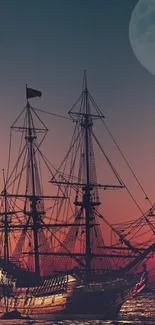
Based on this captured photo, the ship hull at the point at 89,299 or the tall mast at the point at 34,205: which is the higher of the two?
the tall mast at the point at 34,205

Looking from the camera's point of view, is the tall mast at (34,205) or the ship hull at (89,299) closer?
the ship hull at (89,299)

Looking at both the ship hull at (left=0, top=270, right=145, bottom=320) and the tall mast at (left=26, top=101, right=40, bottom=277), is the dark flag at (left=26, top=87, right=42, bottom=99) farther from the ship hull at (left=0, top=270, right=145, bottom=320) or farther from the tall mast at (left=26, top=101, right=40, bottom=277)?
the ship hull at (left=0, top=270, right=145, bottom=320)

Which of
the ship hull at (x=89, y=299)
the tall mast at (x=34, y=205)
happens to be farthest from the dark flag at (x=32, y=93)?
the ship hull at (x=89, y=299)

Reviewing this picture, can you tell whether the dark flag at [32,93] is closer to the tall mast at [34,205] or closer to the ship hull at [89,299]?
→ the tall mast at [34,205]

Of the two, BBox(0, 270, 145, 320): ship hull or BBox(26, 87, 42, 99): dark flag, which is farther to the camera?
BBox(26, 87, 42, 99): dark flag

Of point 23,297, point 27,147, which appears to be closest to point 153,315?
point 23,297

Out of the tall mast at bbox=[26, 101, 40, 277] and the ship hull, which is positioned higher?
the tall mast at bbox=[26, 101, 40, 277]

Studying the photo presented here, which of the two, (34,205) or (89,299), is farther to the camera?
(34,205)

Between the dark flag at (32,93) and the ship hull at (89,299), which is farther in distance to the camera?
the dark flag at (32,93)

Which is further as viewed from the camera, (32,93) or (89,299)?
(32,93)

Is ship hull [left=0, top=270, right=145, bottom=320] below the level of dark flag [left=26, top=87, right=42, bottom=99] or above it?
below

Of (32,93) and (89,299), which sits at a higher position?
(32,93)

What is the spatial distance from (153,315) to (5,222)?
32.9 m

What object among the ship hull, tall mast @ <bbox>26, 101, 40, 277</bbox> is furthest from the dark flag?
the ship hull
